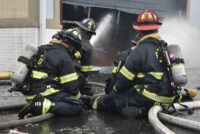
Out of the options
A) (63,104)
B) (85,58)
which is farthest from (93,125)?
(85,58)

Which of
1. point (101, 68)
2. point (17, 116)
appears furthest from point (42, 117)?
point (101, 68)

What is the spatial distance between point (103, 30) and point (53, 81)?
347 inches

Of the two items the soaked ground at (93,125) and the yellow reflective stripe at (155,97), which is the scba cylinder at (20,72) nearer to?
the soaked ground at (93,125)

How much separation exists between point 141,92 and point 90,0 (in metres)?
8.21

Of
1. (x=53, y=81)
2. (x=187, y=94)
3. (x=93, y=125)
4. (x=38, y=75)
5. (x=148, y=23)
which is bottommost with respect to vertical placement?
(x=93, y=125)

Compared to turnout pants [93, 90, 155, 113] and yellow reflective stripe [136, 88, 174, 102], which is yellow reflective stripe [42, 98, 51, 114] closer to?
turnout pants [93, 90, 155, 113]

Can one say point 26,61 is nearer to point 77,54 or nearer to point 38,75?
point 38,75

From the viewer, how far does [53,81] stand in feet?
14.7

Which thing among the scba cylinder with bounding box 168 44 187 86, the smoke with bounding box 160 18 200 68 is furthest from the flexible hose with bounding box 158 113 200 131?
the smoke with bounding box 160 18 200 68

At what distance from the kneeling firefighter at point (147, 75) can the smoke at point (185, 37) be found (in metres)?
11.0

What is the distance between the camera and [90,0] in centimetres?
1202

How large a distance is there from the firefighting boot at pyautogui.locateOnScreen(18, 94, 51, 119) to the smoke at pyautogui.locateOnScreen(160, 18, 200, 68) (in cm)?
1185

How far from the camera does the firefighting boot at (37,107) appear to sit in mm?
4324

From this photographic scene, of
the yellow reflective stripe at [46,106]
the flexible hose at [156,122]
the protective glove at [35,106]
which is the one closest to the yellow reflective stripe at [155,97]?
the flexible hose at [156,122]
